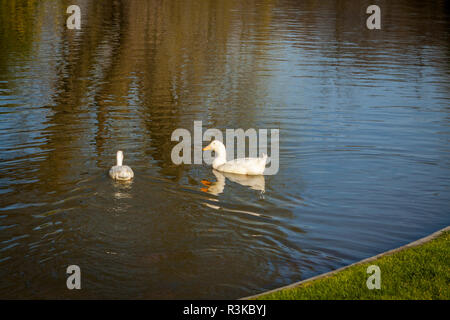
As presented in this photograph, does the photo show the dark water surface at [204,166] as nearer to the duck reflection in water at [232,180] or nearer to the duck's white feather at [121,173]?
the duck reflection in water at [232,180]

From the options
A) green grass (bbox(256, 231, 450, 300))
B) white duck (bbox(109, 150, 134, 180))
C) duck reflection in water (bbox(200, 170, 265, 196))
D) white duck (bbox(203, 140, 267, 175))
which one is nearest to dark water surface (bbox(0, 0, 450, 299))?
duck reflection in water (bbox(200, 170, 265, 196))

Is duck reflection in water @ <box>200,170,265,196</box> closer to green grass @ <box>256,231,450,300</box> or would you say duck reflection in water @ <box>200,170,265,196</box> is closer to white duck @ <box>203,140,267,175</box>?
white duck @ <box>203,140,267,175</box>

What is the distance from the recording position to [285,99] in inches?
977

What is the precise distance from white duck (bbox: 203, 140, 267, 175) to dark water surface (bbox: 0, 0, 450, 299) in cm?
49

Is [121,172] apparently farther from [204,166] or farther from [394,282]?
[394,282]

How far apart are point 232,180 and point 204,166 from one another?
50.3 inches

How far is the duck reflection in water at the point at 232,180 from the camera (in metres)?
15.3

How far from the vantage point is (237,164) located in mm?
16453

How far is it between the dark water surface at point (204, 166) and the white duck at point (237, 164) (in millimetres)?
494

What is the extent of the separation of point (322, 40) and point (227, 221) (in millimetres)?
33153

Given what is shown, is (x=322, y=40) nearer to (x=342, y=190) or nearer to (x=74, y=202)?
(x=342, y=190)

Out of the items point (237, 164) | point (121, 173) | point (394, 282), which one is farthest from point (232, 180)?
point (394, 282)

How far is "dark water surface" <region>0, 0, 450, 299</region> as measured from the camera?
11266mm
